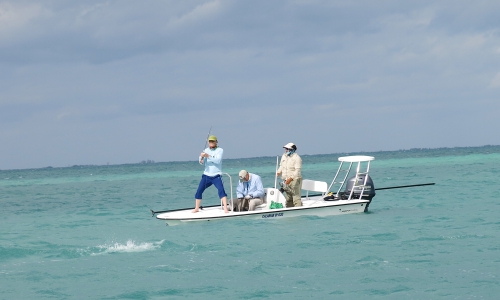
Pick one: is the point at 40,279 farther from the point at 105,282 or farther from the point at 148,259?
the point at 148,259

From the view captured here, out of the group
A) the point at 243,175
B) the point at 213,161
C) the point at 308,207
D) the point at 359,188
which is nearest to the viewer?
the point at 213,161

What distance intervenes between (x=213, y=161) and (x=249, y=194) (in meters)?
1.33

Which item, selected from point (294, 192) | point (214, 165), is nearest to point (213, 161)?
point (214, 165)

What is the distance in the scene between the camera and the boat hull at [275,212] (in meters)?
15.7

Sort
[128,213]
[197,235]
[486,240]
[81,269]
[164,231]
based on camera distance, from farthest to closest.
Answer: [128,213]
[164,231]
[197,235]
[486,240]
[81,269]

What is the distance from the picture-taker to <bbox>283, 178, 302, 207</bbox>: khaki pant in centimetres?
1641

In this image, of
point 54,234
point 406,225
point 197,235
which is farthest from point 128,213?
point 406,225

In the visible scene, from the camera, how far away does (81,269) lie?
11.5 metres

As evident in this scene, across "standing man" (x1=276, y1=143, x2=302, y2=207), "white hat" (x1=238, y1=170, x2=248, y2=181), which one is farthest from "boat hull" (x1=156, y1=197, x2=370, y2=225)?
"white hat" (x1=238, y1=170, x2=248, y2=181)

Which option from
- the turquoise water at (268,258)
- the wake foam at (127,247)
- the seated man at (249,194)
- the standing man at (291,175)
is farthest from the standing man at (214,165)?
the wake foam at (127,247)

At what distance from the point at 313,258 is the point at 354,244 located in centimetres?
148

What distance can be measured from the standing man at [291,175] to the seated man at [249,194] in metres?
0.69

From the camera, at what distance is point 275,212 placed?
51.8ft

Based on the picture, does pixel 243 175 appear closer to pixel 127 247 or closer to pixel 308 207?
pixel 308 207
